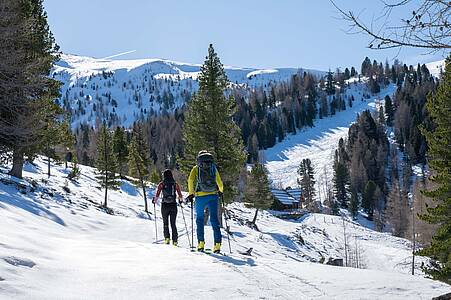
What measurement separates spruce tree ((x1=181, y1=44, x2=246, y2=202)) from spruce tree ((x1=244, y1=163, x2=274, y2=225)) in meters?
23.3

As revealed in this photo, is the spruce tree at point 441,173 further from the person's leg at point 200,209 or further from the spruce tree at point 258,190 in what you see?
the spruce tree at point 258,190

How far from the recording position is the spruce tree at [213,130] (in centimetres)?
2720

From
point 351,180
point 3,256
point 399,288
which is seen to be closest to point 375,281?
point 399,288

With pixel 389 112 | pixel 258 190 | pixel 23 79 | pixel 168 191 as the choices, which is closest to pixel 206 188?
pixel 168 191

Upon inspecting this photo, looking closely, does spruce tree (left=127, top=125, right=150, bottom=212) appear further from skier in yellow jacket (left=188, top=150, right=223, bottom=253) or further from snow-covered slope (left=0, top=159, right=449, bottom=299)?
skier in yellow jacket (left=188, top=150, right=223, bottom=253)

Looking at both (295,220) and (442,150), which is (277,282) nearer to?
(442,150)

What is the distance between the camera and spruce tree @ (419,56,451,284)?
667 inches

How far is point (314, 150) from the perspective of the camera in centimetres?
16288

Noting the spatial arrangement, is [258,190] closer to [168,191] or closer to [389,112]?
[168,191]

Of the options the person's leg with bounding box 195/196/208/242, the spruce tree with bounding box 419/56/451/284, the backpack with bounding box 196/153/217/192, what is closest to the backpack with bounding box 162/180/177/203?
the person's leg with bounding box 195/196/208/242

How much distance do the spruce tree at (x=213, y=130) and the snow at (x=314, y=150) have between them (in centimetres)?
10216

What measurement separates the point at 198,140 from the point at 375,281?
21.0 metres

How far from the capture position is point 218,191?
1009cm

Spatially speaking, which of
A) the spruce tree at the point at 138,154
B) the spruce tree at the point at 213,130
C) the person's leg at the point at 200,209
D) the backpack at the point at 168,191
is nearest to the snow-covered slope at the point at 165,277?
the person's leg at the point at 200,209
